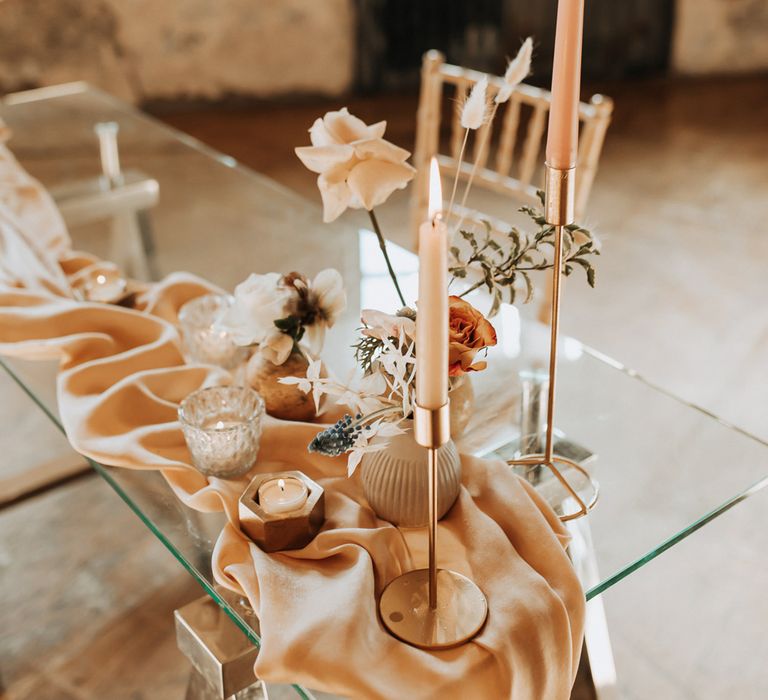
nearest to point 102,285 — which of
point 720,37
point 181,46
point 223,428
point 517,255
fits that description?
point 223,428

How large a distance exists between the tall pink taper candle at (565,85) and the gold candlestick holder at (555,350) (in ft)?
0.06

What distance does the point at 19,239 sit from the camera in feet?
5.62

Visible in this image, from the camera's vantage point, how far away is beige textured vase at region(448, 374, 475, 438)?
1176 mm

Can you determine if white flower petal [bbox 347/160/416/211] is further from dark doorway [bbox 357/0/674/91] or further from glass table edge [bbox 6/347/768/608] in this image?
dark doorway [bbox 357/0/674/91]

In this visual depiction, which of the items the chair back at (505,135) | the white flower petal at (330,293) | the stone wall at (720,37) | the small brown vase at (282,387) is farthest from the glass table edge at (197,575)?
the stone wall at (720,37)

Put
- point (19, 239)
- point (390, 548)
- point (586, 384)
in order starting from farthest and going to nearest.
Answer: point (19, 239), point (586, 384), point (390, 548)

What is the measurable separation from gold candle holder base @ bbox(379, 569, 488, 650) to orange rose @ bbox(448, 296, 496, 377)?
0.22 metres

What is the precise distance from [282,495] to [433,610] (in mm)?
216

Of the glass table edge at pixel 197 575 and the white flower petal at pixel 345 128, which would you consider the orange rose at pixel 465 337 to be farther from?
the glass table edge at pixel 197 575

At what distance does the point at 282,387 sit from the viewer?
48.4 inches

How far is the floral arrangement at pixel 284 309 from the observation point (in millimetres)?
1124

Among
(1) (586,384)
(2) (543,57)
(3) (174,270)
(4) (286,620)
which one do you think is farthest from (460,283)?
(2) (543,57)

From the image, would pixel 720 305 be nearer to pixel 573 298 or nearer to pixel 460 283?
pixel 573 298

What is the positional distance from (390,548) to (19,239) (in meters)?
1.04
